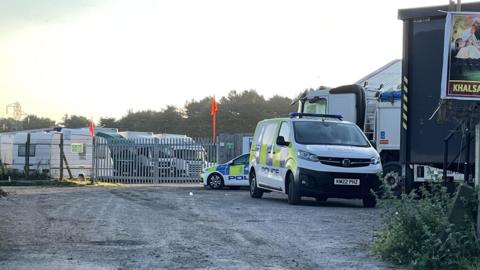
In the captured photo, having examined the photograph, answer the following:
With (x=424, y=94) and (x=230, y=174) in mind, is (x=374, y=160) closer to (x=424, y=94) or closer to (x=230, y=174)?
(x=424, y=94)

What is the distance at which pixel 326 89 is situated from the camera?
20.3 m

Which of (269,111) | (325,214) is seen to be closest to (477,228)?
(325,214)

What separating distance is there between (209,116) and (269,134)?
179 ft

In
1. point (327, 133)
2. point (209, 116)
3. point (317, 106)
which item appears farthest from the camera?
point (209, 116)

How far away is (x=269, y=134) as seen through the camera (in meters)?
16.2

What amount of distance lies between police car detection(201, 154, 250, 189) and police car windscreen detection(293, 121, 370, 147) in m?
7.96

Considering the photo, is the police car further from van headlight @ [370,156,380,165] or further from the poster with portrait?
the poster with portrait

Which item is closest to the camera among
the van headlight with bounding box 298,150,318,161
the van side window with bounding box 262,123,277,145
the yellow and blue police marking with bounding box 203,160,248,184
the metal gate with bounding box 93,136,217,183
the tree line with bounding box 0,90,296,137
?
the van headlight with bounding box 298,150,318,161

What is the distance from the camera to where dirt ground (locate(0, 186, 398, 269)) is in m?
7.09

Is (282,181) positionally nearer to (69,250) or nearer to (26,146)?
(69,250)

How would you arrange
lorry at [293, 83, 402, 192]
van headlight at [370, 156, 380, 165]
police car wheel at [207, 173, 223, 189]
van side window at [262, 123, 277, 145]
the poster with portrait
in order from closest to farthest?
the poster with portrait, van headlight at [370, 156, 380, 165], van side window at [262, 123, 277, 145], lorry at [293, 83, 402, 192], police car wheel at [207, 173, 223, 189]

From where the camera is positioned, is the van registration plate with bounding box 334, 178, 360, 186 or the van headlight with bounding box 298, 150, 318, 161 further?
the van headlight with bounding box 298, 150, 318, 161

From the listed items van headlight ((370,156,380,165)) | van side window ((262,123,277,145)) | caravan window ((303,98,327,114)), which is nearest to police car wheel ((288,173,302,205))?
van headlight ((370,156,380,165))

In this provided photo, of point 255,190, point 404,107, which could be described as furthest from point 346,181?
point 255,190
